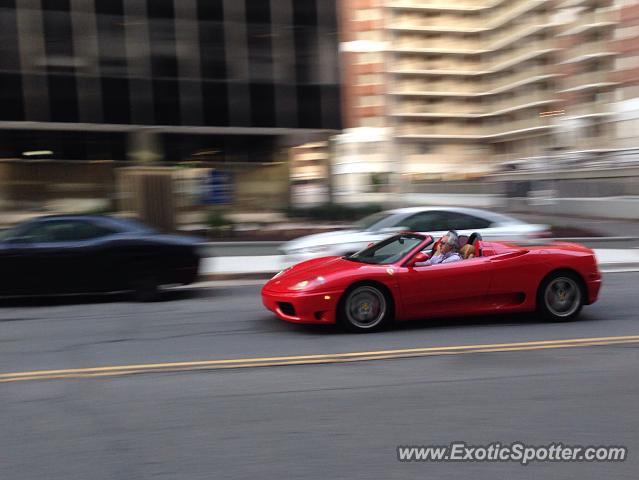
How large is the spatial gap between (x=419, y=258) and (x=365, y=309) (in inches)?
33.9

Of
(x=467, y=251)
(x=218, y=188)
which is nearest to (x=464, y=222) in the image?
(x=467, y=251)

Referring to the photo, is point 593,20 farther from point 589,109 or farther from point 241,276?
point 241,276

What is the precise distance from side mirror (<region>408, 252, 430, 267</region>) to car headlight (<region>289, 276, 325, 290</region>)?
1.03 meters

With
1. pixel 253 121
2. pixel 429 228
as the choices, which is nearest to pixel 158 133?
pixel 253 121

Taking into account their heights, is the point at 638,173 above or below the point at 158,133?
below

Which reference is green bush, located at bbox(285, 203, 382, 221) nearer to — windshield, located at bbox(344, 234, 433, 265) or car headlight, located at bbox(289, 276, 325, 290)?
windshield, located at bbox(344, 234, 433, 265)

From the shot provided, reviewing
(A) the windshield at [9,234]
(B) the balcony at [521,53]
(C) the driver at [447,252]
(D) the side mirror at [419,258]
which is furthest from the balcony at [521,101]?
(A) the windshield at [9,234]

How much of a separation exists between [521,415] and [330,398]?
1.43 metres

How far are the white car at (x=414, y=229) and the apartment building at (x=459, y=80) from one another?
4942 cm

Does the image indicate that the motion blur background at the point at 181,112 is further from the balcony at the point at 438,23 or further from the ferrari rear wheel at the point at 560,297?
the balcony at the point at 438,23

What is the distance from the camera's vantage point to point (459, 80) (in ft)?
225

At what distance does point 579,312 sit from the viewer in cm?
828

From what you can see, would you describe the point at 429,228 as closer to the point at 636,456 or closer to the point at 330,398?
the point at 330,398

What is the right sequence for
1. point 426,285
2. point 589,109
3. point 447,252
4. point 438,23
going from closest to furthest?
point 426,285 < point 447,252 < point 589,109 < point 438,23
